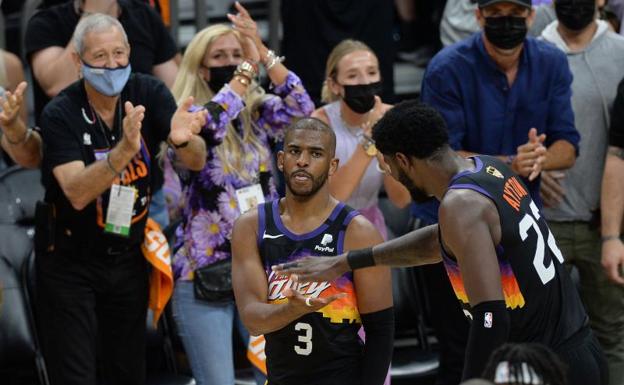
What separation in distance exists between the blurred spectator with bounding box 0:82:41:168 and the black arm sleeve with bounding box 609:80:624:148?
9.39ft

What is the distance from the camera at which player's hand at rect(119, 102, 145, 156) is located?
523 cm

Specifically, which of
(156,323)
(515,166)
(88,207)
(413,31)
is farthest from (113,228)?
(413,31)

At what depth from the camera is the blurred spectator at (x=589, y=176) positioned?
6.23 metres

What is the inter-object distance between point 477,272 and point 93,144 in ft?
7.49

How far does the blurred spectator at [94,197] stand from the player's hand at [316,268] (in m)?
1.35

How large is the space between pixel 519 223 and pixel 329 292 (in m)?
0.84

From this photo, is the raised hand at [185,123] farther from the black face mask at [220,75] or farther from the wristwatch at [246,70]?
the black face mask at [220,75]

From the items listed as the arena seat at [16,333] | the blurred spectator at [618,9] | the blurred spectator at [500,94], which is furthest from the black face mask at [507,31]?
the arena seat at [16,333]

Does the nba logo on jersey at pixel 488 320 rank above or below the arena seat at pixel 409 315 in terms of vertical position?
above

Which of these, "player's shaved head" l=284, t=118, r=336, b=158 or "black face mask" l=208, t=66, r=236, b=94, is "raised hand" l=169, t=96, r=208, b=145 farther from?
"player's shaved head" l=284, t=118, r=336, b=158

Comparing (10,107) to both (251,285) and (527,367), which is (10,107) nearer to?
(251,285)

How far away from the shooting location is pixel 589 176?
20.9 ft

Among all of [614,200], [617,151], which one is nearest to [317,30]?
[617,151]

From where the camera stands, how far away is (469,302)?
4.02 meters
